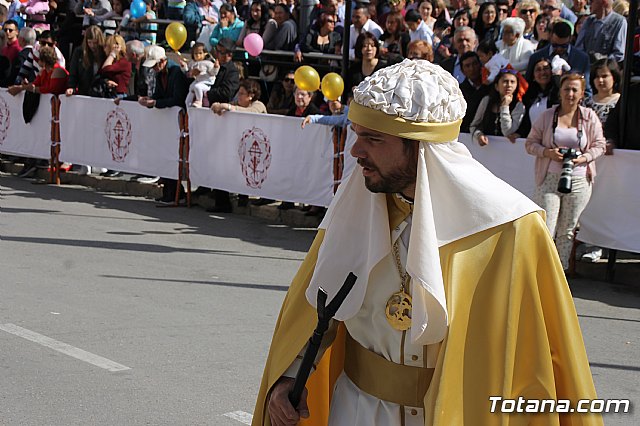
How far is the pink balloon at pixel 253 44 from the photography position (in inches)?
614

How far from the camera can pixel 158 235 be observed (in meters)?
11.8

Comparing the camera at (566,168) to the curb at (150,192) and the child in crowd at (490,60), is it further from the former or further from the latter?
the curb at (150,192)

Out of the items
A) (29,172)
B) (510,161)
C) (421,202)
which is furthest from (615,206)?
(29,172)

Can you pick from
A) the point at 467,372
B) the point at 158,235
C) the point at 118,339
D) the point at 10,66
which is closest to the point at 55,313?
the point at 118,339

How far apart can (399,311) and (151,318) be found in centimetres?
501

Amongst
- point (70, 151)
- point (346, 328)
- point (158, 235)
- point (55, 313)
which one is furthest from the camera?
point (70, 151)

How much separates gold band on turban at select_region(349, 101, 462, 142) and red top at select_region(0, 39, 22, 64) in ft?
52.6

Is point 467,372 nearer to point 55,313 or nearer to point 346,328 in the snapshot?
point 346,328

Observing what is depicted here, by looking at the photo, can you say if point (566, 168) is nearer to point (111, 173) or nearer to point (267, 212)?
point (267, 212)

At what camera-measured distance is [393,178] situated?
125 inches

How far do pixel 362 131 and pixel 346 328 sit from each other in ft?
2.14

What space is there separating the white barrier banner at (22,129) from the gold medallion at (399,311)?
544 inches

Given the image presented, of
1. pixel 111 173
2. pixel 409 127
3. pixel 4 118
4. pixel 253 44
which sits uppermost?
pixel 253 44

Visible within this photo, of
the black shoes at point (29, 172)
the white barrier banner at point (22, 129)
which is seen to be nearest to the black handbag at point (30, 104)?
the white barrier banner at point (22, 129)
